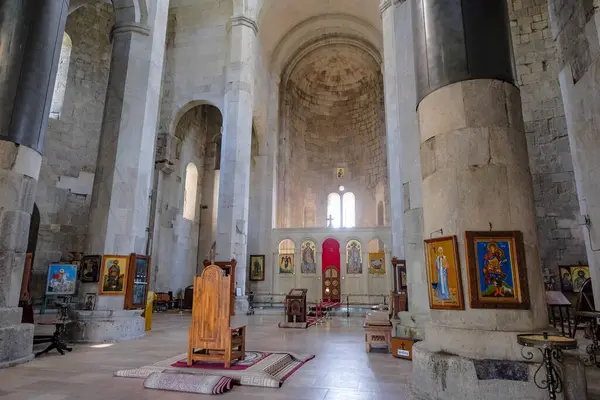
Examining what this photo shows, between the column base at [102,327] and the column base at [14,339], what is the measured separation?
193 cm

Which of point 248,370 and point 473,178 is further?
point 248,370

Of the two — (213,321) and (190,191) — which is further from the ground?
(190,191)

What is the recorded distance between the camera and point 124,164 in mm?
8734

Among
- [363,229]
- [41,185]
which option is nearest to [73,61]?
[41,185]

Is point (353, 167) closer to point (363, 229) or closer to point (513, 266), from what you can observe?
point (363, 229)

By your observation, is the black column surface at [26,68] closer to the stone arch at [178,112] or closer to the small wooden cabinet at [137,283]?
the small wooden cabinet at [137,283]

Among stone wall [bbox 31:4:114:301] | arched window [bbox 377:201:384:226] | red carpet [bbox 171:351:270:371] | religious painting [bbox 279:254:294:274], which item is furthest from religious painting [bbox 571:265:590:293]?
stone wall [bbox 31:4:114:301]

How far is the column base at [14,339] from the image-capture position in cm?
519

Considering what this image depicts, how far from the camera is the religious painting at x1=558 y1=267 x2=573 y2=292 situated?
36.9 ft

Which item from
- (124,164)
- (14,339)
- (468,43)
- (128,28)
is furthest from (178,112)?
(468,43)

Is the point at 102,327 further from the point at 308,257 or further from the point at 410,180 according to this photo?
the point at 308,257

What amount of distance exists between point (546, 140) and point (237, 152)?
36.0ft

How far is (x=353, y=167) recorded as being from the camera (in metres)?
24.4

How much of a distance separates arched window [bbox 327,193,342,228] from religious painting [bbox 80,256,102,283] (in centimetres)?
1696
